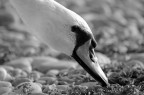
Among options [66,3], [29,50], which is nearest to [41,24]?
[29,50]

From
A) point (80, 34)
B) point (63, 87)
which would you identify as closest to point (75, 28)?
point (80, 34)

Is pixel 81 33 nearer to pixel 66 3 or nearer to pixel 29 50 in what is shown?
pixel 29 50

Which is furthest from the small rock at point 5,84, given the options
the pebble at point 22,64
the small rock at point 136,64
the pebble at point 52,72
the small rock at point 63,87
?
the small rock at point 136,64

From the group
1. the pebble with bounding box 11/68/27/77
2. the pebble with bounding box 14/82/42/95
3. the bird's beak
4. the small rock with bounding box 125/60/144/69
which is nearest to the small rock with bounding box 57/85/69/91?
the pebble with bounding box 14/82/42/95

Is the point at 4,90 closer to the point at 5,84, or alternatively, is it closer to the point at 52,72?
the point at 5,84

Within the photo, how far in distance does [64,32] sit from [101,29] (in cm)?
644

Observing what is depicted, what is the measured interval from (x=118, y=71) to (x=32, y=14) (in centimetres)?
191

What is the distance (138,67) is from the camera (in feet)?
23.7

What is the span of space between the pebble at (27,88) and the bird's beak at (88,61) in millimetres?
693

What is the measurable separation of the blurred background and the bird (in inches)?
128

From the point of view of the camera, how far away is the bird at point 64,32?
19.6 feet

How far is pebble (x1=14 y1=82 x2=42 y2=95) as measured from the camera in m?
6.11

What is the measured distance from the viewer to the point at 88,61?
6059 mm

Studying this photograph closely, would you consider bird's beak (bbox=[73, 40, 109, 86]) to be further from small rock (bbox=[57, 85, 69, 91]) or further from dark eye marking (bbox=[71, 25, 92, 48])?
small rock (bbox=[57, 85, 69, 91])
